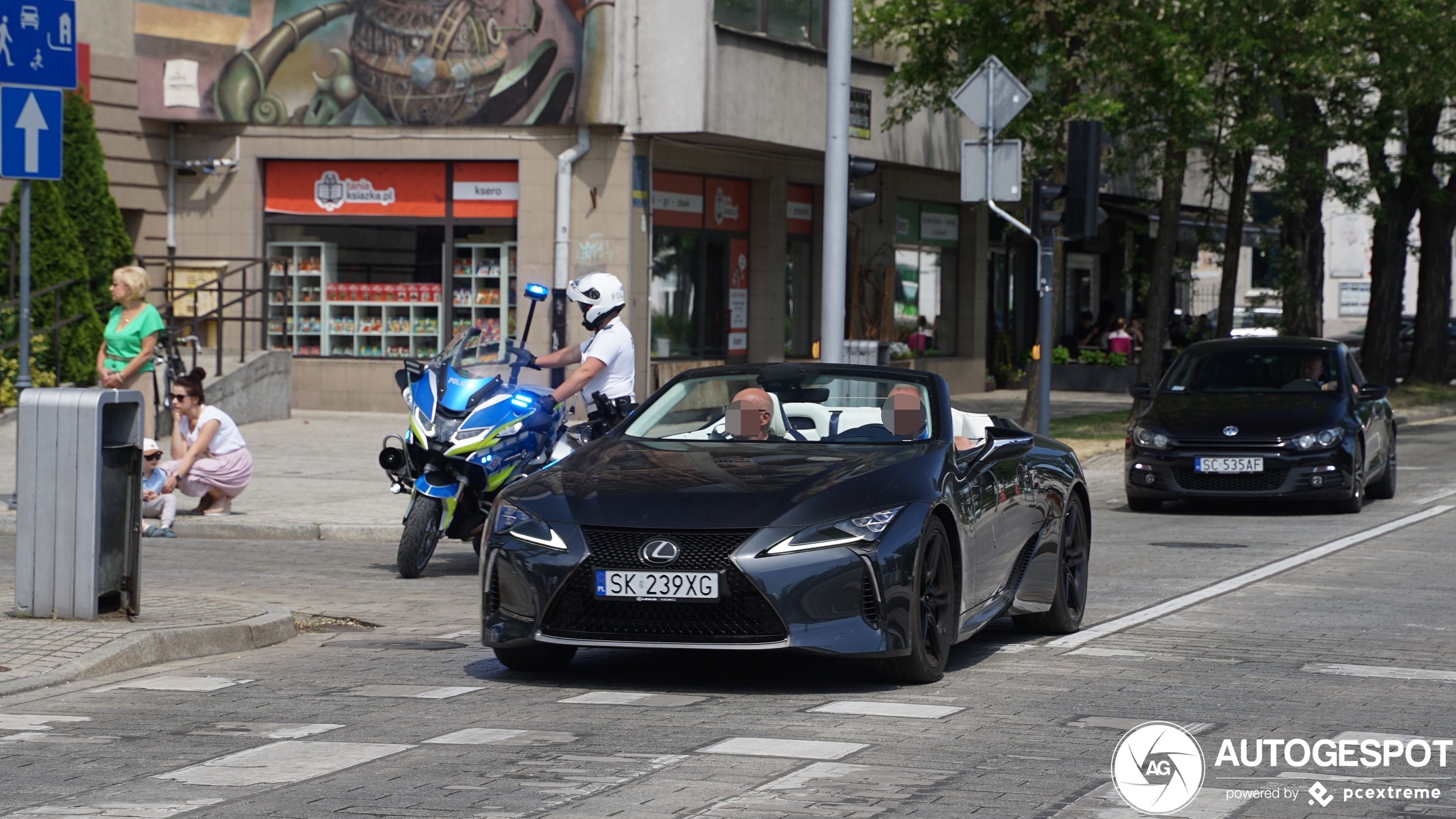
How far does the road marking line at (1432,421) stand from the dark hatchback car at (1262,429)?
40.0ft

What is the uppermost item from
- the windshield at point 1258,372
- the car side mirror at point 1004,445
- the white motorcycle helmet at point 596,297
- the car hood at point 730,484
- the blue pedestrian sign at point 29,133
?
the blue pedestrian sign at point 29,133

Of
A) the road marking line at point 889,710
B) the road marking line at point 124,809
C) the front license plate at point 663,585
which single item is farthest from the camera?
the front license plate at point 663,585

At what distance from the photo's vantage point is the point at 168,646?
8.52 metres

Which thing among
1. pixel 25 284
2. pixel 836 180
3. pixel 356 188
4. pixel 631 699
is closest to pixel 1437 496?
pixel 836 180

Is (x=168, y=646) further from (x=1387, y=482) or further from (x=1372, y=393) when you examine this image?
(x=1387, y=482)

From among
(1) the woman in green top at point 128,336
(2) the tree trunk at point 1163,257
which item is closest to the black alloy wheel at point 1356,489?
(2) the tree trunk at point 1163,257

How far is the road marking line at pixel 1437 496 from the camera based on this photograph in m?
17.5

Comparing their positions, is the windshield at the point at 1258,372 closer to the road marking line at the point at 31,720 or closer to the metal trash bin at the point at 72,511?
the metal trash bin at the point at 72,511

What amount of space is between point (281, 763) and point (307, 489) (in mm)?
10932

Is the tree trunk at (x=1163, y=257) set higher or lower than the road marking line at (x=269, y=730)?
higher

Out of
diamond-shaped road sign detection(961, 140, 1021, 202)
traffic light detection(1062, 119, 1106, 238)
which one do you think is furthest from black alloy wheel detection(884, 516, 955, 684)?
diamond-shaped road sign detection(961, 140, 1021, 202)

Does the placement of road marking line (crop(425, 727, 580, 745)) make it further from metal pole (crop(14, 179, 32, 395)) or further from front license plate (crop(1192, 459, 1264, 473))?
front license plate (crop(1192, 459, 1264, 473))

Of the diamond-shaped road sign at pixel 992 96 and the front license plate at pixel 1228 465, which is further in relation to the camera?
the diamond-shaped road sign at pixel 992 96

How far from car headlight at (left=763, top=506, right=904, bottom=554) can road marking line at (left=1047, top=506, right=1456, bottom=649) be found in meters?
1.94
